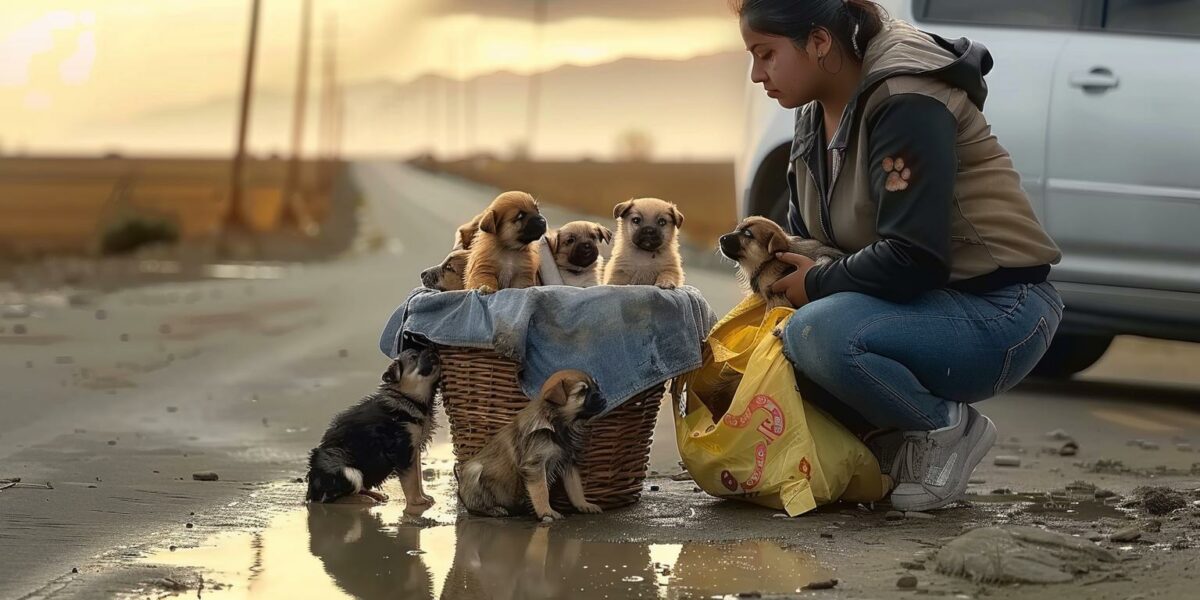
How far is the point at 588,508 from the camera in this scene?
5.07m

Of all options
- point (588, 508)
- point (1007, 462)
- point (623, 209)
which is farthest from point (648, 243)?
point (1007, 462)

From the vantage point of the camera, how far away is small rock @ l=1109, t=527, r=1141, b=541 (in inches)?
178

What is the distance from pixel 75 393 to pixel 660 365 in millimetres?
4593

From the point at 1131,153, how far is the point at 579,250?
11.3 ft

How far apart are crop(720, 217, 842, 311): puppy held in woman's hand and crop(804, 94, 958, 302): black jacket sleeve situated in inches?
19.3

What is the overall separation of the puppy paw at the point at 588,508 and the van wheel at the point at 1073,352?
15.8 feet

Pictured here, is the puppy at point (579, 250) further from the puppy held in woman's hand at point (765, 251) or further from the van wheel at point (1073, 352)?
the van wheel at point (1073, 352)

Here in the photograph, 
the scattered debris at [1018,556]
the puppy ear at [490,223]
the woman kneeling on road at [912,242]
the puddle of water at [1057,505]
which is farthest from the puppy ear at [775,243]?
the scattered debris at [1018,556]

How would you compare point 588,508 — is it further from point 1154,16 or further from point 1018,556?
point 1154,16

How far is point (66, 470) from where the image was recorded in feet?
19.7

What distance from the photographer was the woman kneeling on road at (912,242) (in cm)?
481

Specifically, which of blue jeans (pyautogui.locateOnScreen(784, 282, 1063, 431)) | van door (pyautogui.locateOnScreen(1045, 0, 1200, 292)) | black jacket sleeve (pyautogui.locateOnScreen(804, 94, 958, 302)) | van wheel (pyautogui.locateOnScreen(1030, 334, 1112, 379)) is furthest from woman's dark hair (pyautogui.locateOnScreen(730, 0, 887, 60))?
van wheel (pyautogui.locateOnScreen(1030, 334, 1112, 379))

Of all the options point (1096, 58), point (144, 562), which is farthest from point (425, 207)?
point (144, 562)

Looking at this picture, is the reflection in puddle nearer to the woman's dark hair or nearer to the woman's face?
the woman's face
